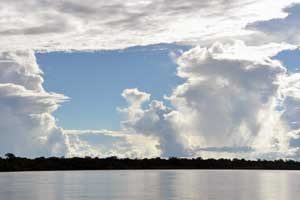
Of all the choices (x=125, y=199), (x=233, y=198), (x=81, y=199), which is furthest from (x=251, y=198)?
(x=81, y=199)

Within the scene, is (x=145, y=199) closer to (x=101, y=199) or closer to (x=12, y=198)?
(x=101, y=199)

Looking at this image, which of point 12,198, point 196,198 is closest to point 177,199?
point 196,198

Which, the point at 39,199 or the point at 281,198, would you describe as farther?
the point at 281,198

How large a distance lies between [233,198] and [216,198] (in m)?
2.81

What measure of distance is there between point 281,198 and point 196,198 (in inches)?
522

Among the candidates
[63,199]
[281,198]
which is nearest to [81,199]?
[63,199]

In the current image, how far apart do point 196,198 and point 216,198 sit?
2769 mm

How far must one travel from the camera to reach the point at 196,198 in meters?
82.9

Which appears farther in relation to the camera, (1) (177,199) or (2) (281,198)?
(2) (281,198)

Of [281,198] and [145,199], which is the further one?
[281,198]

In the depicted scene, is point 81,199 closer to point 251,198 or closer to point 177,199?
point 177,199

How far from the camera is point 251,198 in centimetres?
8581

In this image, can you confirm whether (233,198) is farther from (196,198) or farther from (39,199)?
(39,199)

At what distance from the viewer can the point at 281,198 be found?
86.9 metres
